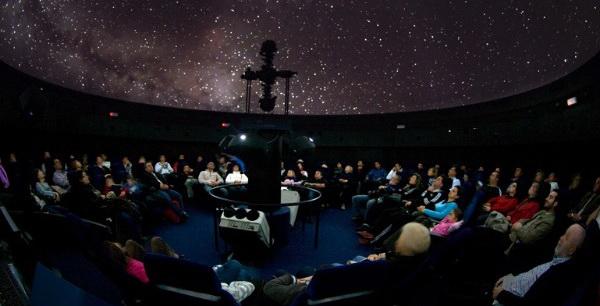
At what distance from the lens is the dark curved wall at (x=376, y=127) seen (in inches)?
261

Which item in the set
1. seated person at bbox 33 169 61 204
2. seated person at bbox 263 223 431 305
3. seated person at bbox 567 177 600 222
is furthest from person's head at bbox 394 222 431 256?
seated person at bbox 33 169 61 204

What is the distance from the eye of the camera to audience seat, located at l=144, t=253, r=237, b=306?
141cm

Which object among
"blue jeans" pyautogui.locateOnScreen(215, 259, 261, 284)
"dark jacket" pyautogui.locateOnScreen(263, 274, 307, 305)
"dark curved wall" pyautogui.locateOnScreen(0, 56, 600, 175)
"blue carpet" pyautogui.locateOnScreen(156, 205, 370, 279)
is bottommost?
"blue carpet" pyautogui.locateOnScreen(156, 205, 370, 279)

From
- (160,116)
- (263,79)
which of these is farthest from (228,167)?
(263,79)

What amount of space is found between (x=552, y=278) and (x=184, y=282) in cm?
202

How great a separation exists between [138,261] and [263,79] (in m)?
2.59

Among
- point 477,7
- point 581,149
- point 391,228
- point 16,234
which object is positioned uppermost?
point 477,7

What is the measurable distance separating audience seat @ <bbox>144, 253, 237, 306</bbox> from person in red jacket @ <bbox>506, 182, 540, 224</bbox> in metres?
4.46

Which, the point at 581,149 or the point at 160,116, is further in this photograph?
the point at 160,116

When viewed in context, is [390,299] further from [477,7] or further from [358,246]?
[477,7]

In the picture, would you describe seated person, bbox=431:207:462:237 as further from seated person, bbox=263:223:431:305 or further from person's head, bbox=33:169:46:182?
person's head, bbox=33:169:46:182

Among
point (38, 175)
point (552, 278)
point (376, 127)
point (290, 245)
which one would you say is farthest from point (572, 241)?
point (376, 127)

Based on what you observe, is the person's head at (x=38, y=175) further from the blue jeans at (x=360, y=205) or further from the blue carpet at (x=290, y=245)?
the blue jeans at (x=360, y=205)

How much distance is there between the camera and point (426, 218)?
14.3 feet
